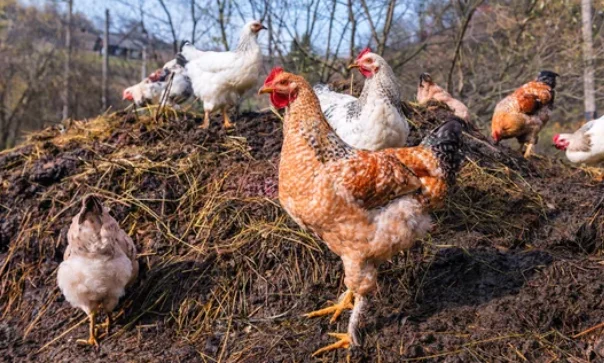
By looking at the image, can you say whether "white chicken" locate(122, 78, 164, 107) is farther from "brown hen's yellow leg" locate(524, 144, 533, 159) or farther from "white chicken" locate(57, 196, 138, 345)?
"brown hen's yellow leg" locate(524, 144, 533, 159)

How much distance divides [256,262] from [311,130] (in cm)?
114

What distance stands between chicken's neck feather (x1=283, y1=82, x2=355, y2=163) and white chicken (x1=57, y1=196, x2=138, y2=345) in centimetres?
126

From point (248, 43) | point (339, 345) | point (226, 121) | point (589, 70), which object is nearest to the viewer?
point (339, 345)

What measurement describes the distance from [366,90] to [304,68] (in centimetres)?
517

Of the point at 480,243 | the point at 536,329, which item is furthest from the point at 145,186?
the point at 536,329

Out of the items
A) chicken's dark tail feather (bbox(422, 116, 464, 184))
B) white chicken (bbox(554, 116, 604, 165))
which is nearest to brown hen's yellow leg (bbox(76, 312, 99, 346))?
chicken's dark tail feather (bbox(422, 116, 464, 184))

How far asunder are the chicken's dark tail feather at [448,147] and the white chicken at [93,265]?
6.44ft

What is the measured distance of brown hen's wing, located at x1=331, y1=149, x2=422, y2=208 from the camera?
238 cm

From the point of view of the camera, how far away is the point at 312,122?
8.11 feet

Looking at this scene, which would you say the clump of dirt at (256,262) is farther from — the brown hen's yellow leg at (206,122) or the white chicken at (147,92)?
the white chicken at (147,92)

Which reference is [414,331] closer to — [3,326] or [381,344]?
[381,344]

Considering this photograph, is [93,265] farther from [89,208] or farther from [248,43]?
[248,43]

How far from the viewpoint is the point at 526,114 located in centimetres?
584

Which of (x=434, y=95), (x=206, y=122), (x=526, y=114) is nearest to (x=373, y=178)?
(x=206, y=122)
